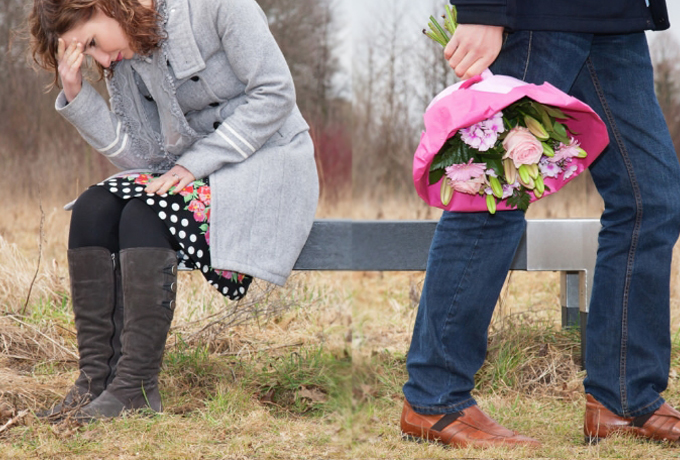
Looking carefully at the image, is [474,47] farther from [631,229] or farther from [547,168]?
[631,229]

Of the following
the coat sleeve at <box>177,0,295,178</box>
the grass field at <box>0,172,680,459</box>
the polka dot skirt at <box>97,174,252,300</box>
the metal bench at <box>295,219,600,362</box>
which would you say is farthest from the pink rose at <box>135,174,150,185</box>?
the grass field at <box>0,172,680,459</box>

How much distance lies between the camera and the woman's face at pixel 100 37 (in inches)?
75.4

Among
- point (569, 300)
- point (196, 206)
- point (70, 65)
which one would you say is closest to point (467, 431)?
point (196, 206)

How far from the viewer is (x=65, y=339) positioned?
8.19 feet

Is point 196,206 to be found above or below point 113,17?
below

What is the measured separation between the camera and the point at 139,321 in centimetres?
186

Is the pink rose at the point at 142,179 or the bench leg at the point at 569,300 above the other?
the pink rose at the point at 142,179

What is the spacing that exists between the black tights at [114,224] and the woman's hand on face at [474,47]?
0.85 meters

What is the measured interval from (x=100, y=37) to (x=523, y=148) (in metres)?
1.11

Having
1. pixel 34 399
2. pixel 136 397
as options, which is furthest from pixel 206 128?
pixel 34 399

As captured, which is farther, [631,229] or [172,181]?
[172,181]

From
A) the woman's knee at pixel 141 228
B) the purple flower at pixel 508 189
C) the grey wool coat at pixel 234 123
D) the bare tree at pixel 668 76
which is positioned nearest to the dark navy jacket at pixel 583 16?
the purple flower at pixel 508 189

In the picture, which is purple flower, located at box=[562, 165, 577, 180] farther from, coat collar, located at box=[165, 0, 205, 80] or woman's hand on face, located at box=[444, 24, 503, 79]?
coat collar, located at box=[165, 0, 205, 80]

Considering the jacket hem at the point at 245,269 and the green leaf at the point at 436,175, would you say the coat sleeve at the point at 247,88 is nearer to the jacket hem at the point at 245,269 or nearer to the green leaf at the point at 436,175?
the jacket hem at the point at 245,269
